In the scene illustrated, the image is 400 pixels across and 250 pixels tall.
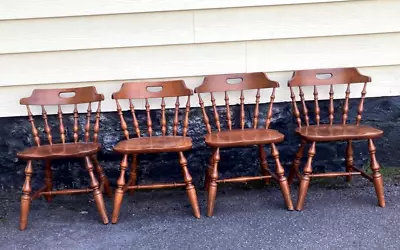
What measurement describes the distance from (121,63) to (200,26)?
573 millimetres

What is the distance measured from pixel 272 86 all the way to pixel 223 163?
66 cm

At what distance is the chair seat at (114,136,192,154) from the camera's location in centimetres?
254

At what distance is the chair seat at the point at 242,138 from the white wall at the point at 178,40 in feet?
1.50

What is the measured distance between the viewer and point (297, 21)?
294cm

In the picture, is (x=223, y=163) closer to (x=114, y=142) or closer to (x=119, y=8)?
(x=114, y=142)

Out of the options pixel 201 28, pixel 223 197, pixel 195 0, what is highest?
pixel 195 0

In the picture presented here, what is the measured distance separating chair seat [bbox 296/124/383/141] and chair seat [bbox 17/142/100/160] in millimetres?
1275

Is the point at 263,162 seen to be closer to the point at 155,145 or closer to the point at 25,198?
the point at 155,145

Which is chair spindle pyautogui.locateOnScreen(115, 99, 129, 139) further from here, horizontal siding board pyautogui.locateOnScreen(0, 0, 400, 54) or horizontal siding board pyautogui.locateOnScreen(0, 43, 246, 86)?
horizontal siding board pyautogui.locateOnScreen(0, 0, 400, 54)

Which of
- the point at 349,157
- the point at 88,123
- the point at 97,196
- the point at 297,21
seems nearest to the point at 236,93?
the point at 297,21

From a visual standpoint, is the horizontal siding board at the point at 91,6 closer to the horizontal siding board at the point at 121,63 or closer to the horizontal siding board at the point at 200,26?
the horizontal siding board at the point at 200,26

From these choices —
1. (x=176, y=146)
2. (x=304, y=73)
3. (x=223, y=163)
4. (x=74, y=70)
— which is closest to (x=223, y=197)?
(x=223, y=163)

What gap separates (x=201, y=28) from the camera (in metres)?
2.91

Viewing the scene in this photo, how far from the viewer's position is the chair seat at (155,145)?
2.54 m
